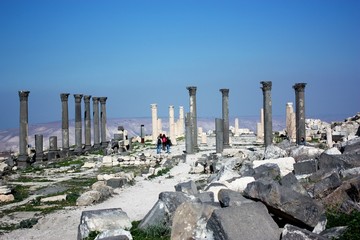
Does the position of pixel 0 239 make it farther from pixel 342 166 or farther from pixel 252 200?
pixel 342 166

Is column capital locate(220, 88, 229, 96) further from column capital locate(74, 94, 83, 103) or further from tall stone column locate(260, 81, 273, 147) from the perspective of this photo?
column capital locate(74, 94, 83, 103)

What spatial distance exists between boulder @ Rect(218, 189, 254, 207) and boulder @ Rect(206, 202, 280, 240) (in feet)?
2.21

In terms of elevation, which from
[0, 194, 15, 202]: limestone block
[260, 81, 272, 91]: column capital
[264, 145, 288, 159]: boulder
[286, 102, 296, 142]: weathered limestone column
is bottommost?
[0, 194, 15, 202]: limestone block

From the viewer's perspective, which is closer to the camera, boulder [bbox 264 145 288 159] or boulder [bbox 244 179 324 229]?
boulder [bbox 244 179 324 229]

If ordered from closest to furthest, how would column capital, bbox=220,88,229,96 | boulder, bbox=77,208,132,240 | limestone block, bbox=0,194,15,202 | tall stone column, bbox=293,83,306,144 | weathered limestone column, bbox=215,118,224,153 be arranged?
1. boulder, bbox=77,208,132,240
2. limestone block, bbox=0,194,15,202
3. tall stone column, bbox=293,83,306,144
4. weathered limestone column, bbox=215,118,224,153
5. column capital, bbox=220,88,229,96

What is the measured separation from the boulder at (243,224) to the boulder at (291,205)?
0.50m

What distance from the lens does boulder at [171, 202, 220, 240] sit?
970 cm

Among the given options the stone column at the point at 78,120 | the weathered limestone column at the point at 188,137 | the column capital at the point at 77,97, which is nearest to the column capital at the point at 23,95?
the stone column at the point at 78,120

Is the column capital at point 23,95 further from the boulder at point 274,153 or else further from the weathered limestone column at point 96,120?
the boulder at point 274,153

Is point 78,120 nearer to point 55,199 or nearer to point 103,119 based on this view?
point 103,119

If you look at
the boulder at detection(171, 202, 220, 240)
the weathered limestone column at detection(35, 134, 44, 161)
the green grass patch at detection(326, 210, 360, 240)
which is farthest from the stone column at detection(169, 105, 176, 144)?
the green grass patch at detection(326, 210, 360, 240)

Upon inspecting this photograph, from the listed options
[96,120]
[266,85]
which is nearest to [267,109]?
[266,85]

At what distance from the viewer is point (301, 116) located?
1233 inches

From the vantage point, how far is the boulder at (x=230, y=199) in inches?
400
